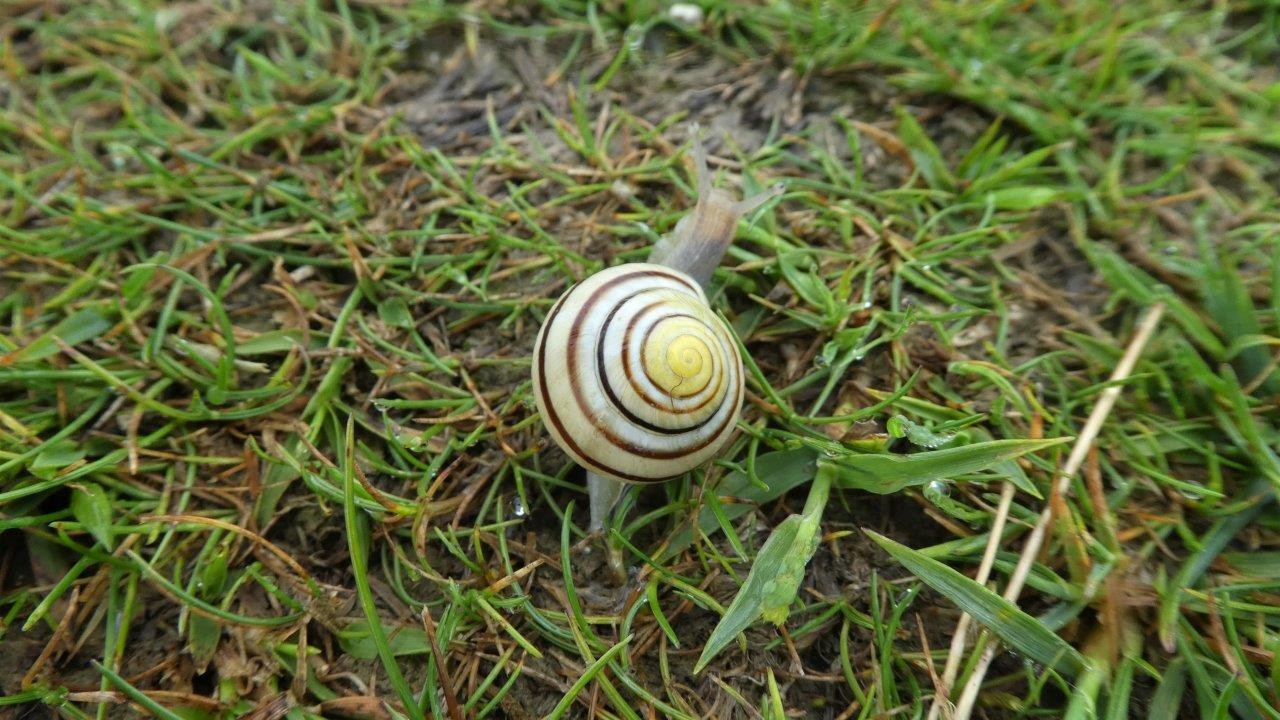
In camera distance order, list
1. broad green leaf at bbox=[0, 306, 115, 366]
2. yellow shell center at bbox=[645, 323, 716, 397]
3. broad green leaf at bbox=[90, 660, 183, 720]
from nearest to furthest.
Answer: broad green leaf at bbox=[90, 660, 183, 720]
yellow shell center at bbox=[645, 323, 716, 397]
broad green leaf at bbox=[0, 306, 115, 366]

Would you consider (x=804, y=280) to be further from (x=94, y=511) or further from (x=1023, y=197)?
(x=94, y=511)

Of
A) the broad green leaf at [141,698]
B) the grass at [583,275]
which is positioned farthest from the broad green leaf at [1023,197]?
the broad green leaf at [141,698]

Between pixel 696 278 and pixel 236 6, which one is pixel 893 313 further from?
pixel 236 6

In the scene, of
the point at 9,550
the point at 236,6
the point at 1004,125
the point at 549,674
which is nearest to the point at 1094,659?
the point at 549,674

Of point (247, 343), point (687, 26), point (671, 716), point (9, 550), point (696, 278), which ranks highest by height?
point (687, 26)

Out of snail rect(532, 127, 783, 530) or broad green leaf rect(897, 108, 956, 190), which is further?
broad green leaf rect(897, 108, 956, 190)

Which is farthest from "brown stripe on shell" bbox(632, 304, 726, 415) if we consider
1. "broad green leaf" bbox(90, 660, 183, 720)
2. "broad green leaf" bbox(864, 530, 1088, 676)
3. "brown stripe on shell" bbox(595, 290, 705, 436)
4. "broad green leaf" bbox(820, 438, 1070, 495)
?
"broad green leaf" bbox(90, 660, 183, 720)

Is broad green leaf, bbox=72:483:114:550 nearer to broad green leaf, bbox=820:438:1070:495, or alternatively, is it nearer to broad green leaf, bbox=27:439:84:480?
broad green leaf, bbox=27:439:84:480

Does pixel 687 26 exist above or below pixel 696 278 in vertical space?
above
